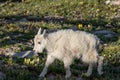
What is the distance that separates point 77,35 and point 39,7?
874 inches

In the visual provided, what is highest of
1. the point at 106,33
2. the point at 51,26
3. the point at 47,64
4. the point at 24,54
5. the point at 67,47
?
the point at 67,47

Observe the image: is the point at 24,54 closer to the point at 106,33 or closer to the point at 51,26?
the point at 106,33

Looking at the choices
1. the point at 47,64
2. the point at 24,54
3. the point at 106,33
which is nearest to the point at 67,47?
the point at 47,64

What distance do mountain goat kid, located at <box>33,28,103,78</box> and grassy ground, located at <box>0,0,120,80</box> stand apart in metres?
0.52

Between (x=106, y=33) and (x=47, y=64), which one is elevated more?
(x=47, y=64)

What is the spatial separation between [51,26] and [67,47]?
1170 centimetres

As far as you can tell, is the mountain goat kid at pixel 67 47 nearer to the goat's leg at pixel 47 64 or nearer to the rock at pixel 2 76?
the goat's leg at pixel 47 64

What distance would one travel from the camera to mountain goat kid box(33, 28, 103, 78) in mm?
10410

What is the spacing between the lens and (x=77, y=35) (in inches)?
427

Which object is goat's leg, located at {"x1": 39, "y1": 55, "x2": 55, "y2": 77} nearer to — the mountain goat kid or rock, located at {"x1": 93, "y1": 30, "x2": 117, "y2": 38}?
the mountain goat kid

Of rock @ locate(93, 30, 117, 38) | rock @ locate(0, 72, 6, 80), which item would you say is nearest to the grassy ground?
A: rock @ locate(0, 72, 6, 80)

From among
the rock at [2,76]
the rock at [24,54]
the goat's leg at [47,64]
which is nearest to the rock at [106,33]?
the rock at [24,54]

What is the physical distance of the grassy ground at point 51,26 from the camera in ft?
37.0

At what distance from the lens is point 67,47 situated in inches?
419
